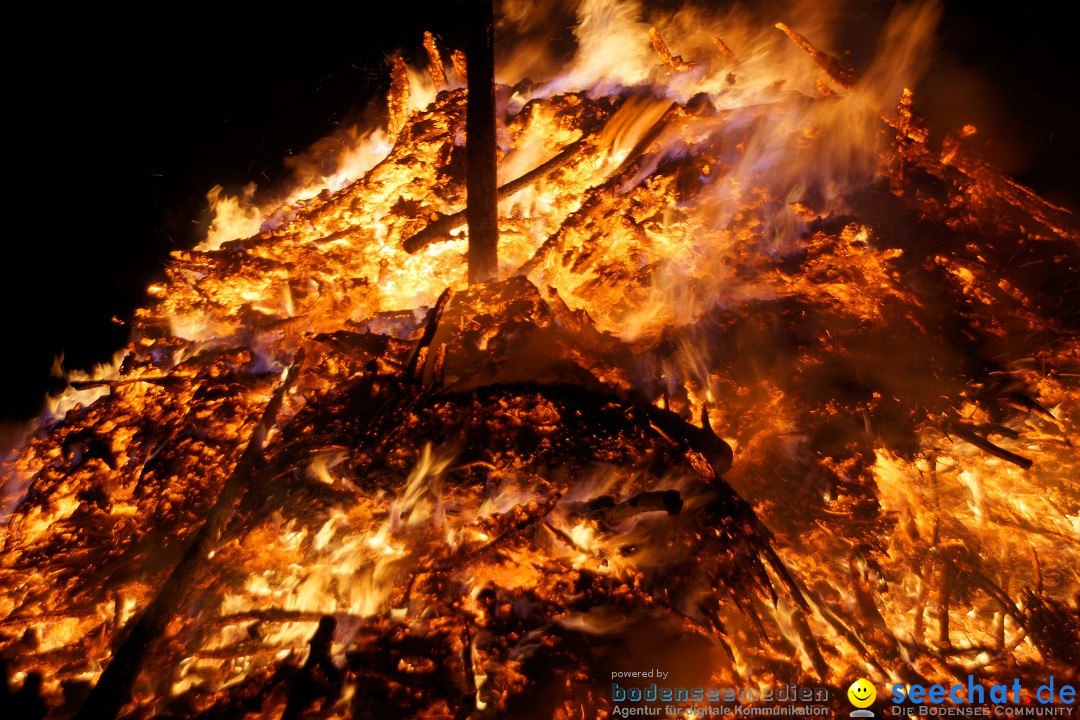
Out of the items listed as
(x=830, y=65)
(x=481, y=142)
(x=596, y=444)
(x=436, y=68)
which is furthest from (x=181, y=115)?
(x=830, y=65)

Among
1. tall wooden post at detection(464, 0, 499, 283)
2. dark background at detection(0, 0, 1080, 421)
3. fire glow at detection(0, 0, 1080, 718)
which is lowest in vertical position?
fire glow at detection(0, 0, 1080, 718)

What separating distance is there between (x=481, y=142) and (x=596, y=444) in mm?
2276

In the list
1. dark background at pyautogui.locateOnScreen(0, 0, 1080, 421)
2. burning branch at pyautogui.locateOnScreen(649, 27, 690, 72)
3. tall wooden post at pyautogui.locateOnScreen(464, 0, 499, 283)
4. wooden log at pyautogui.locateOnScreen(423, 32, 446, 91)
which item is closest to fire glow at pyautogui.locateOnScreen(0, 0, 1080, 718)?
tall wooden post at pyautogui.locateOnScreen(464, 0, 499, 283)

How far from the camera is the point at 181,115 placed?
6371mm

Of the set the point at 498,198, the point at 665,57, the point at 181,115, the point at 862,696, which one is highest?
the point at 181,115

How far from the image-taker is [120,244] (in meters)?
5.75

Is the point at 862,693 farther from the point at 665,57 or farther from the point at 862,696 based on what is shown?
the point at 665,57

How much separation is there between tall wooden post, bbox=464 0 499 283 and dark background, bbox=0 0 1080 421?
12.8 feet

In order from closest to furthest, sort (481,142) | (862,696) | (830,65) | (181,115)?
(862,696) < (481,142) < (830,65) < (181,115)

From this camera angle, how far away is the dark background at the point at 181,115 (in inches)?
171

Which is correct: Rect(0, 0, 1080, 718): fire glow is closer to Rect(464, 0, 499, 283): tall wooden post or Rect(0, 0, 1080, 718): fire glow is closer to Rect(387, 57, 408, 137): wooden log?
Rect(464, 0, 499, 283): tall wooden post

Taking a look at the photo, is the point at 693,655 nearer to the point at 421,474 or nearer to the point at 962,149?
the point at 421,474

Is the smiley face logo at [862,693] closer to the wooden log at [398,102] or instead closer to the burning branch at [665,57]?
the burning branch at [665,57]

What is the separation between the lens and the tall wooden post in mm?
3043
